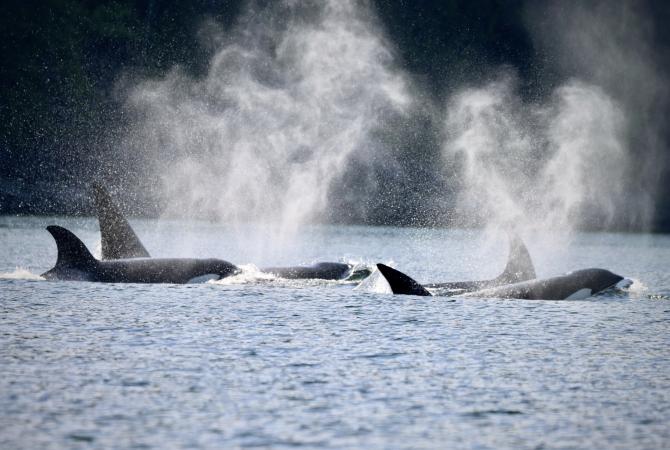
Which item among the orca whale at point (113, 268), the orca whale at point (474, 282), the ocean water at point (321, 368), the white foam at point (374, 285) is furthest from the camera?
the white foam at point (374, 285)

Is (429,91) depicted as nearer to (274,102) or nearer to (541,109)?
(541,109)

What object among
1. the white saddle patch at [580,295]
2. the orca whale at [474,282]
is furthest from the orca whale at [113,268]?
the white saddle patch at [580,295]

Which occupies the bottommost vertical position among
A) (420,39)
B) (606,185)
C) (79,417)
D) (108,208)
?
(79,417)

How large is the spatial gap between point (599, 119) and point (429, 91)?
102ft

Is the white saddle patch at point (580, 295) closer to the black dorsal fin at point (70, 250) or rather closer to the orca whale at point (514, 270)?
the orca whale at point (514, 270)

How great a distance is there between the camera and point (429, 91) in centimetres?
18088

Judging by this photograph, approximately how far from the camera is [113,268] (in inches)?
1131

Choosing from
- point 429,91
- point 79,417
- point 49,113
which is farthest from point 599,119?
point 79,417

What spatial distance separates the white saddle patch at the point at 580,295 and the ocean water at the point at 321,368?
2.30 feet

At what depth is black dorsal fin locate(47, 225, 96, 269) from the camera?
27.5 meters

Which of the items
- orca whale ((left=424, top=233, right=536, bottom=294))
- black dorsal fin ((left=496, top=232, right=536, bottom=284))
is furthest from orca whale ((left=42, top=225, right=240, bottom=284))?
black dorsal fin ((left=496, top=232, right=536, bottom=284))

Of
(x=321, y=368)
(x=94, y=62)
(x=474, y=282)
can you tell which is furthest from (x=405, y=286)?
(x=94, y=62)

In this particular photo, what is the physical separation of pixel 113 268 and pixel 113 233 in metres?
3.20

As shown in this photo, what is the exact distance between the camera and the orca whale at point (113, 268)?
28109 mm
